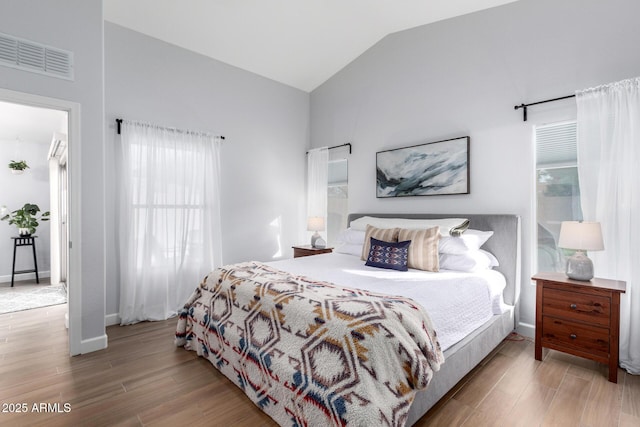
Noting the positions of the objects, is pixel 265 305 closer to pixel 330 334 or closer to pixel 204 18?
pixel 330 334

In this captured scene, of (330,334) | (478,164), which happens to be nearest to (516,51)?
(478,164)

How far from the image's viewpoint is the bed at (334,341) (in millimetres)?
1410

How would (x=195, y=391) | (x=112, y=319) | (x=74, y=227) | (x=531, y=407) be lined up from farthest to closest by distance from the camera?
1. (x=112, y=319)
2. (x=74, y=227)
3. (x=195, y=391)
4. (x=531, y=407)

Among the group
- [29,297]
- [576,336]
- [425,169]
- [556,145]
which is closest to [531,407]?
[576,336]

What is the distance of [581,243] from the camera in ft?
7.39

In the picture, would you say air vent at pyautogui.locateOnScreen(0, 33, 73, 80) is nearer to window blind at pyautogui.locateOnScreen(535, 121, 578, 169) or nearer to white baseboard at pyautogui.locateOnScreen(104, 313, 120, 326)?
white baseboard at pyautogui.locateOnScreen(104, 313, 120, 326)

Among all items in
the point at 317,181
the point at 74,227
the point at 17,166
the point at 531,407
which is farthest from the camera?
the point at 317,181

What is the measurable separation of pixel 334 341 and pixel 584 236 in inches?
80.5

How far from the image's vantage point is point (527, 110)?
2.90 metres

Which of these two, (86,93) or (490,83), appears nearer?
(86,93)

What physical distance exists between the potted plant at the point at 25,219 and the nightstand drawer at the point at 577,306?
676 centimetres

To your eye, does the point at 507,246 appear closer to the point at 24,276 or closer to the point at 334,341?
the point at 334,341

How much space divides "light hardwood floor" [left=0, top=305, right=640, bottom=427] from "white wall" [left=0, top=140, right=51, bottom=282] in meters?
3.13

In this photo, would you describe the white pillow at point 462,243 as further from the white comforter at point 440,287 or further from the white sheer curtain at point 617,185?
the white sheer curtain at point 617,185
